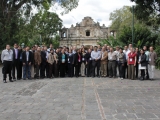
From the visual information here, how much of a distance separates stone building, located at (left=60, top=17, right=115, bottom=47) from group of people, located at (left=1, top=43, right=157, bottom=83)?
5083 cm

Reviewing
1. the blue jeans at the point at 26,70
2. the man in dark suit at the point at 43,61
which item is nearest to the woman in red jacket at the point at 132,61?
the man in dark suit at the point at 43,61

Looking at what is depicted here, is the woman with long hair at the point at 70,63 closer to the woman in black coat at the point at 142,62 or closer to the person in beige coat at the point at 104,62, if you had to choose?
the person in beige coat at the point at 104,62

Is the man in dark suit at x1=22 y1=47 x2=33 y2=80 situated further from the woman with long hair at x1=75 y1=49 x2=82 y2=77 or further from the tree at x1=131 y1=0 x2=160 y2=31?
the tree at x1=131 y1=0 x2=160 y2=31

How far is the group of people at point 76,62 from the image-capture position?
12570 millimetres

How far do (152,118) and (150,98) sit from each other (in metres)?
2.26

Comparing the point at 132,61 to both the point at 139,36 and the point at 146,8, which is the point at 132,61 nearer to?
the point at 146,8

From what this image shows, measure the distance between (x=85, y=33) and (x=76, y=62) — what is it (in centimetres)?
5264

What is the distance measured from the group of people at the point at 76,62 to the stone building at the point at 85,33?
50827mm

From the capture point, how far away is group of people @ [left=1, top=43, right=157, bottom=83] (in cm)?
1257

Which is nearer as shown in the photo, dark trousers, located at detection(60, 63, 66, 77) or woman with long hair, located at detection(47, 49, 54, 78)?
woman with long hair, located at detection(47, 49, 54, 78)

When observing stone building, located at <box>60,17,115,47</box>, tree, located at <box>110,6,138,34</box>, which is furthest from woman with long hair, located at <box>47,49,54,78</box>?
stone building, located at <box>60,17,115,47</box>

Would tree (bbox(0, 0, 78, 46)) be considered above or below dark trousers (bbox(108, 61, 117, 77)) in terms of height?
above

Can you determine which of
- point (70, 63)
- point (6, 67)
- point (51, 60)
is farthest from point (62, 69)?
point (6, 67)

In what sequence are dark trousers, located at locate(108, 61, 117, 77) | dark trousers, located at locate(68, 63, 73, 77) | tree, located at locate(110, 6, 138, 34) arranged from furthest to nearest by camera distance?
tree, located at locate(110, 6, 138, 34)
dark trousers, located at locate(68, 63, 73, 77)
dark trousers, located at locate(108, 61, 117, 77)
